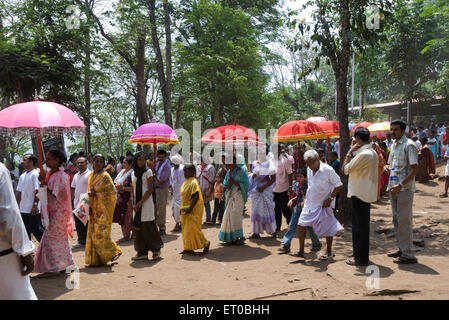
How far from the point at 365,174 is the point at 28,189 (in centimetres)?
589

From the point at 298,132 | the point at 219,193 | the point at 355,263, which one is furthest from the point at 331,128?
the point at 355,263

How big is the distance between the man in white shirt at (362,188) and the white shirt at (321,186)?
0.37m

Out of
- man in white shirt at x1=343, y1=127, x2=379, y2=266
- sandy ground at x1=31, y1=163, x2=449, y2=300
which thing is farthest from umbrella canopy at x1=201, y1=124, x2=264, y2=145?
man in white shirt at x1=343, y1=127, x2=379, y2=266

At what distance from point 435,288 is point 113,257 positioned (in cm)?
481

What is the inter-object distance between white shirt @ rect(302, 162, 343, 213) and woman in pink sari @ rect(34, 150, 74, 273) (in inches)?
151

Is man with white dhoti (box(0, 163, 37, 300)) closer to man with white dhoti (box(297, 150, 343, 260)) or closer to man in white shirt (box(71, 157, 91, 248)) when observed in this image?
man with white dhoti (box(297, 150, 343, 260))

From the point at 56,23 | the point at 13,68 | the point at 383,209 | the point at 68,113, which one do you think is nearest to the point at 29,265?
the point at 68,113

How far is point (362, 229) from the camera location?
5703 mm

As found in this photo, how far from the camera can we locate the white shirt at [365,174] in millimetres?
5594

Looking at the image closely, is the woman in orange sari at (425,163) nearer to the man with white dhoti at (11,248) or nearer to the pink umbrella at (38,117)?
the pink umbrella at (38,117)

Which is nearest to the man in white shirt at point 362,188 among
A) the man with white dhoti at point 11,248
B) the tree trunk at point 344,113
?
the tree trunk at point 344,113

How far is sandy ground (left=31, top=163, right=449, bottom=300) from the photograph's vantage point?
478cm

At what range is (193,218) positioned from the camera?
7094 millimetres
